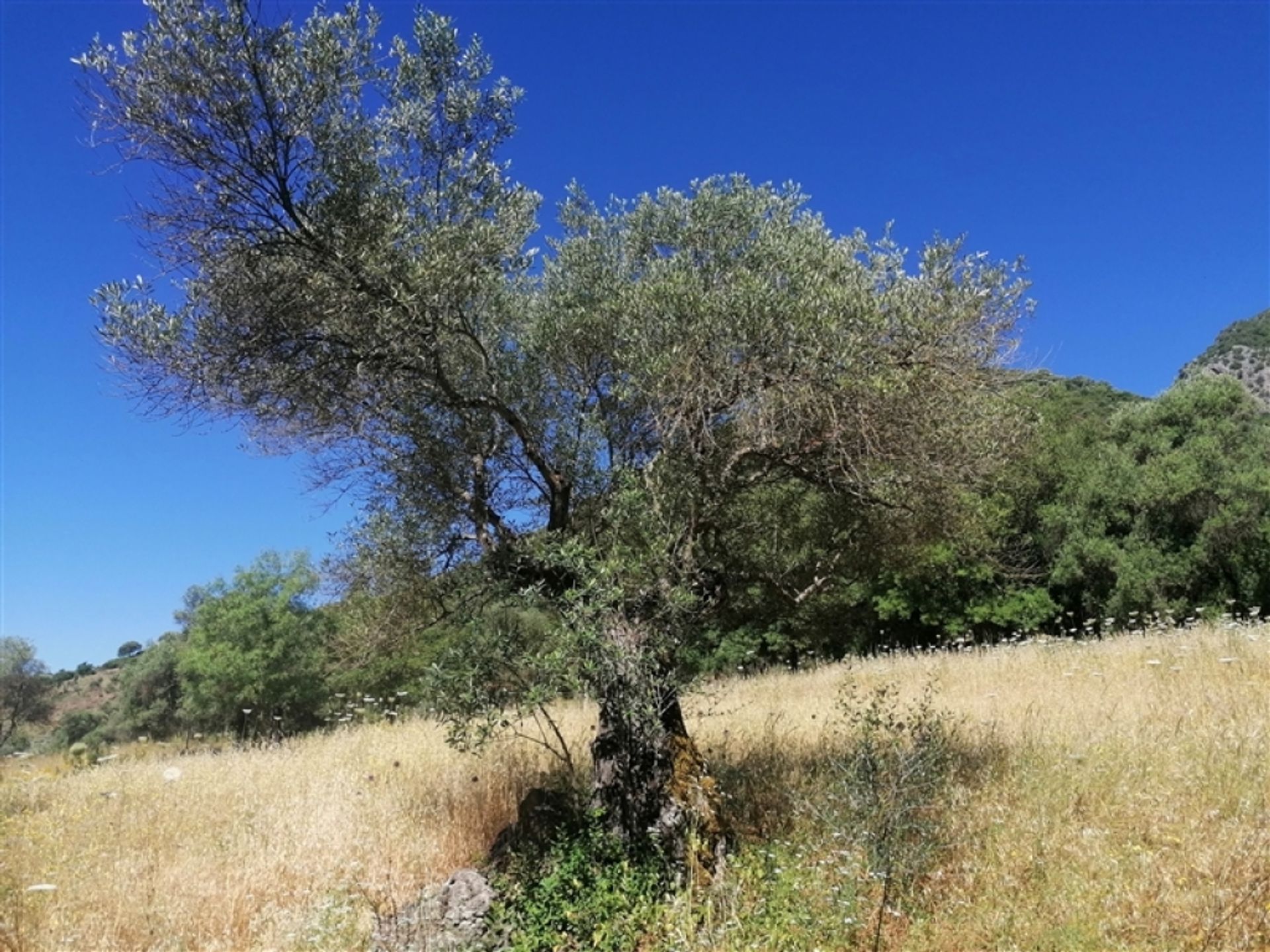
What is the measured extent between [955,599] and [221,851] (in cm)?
3078

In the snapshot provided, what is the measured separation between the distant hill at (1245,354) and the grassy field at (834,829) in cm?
5672

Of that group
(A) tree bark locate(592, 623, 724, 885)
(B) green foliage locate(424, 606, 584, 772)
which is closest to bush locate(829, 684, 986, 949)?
(A) tree bark locate(592, 623, 724, 885)

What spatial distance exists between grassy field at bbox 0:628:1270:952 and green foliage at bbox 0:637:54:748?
52816mm

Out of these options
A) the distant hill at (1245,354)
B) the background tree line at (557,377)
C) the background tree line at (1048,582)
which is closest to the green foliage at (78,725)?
the background tree line at (1048,582)

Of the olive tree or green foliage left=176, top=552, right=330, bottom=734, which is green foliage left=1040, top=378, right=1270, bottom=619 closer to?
the olive tree

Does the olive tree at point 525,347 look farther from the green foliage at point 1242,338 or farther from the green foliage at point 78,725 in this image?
the green foliage at point 1242,338

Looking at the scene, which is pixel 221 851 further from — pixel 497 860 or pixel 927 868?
pixel 927 868

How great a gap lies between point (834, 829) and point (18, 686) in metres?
66.2

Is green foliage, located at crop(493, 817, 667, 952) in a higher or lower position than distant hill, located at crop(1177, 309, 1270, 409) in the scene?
lower

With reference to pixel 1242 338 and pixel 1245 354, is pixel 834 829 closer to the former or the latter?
pixel 1245 354

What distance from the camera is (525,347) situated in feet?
27.3

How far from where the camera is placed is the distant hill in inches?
Answer: 2292

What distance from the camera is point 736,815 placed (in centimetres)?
784

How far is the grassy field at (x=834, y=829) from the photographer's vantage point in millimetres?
5266
